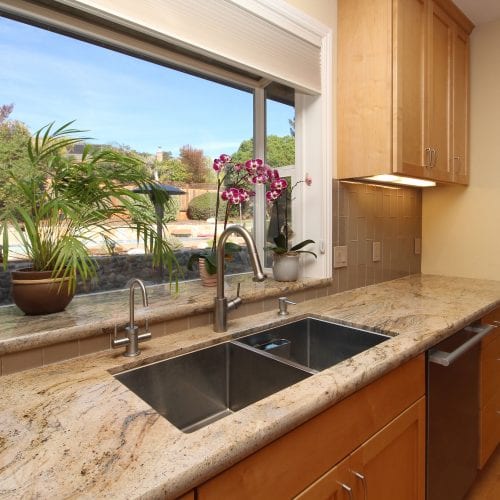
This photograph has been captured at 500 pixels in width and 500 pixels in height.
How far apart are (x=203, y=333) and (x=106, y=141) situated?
861mm

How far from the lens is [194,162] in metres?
1.67

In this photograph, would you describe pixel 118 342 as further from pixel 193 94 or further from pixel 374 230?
pixel 374 230

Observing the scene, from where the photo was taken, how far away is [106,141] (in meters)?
1.40

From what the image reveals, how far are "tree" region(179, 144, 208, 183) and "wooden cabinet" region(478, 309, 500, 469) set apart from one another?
1.48 metres

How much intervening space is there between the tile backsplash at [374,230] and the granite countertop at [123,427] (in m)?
0.77

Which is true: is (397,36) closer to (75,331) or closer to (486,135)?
(486,135)

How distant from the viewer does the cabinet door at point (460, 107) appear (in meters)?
2.04

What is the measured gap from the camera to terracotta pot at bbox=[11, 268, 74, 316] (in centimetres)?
101

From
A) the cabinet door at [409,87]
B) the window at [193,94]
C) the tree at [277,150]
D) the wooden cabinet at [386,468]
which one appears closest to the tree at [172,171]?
the window at [193,94]

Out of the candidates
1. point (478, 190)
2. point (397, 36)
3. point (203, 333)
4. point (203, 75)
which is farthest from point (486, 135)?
point (203, 333)

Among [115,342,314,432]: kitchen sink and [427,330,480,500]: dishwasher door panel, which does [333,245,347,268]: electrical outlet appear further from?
[115,342,314,432]: kitchen sink

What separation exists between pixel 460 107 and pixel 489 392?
161 cm

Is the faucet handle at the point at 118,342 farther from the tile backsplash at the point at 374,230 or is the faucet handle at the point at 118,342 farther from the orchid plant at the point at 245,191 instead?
the tile backsplash at the point at 374,230

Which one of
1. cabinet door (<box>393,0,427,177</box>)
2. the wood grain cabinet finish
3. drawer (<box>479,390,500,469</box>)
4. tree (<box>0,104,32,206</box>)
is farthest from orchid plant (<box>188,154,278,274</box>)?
drawer (<box>479,390,500,469</box>)
